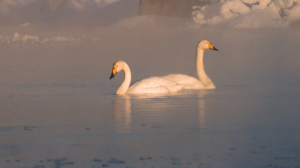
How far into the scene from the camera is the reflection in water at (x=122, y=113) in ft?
30.1

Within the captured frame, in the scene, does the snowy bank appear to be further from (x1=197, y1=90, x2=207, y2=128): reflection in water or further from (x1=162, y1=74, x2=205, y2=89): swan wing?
(x1=197, y1=90, x2=207, y2=128): reflection in water

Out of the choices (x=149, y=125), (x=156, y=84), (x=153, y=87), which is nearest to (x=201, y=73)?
(x=156, y=84)

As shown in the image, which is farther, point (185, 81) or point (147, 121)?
point (185, 81)

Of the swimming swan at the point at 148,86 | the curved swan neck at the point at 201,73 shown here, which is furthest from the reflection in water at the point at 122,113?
the curved swan neck at the point at 201,73

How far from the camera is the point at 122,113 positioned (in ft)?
35.1

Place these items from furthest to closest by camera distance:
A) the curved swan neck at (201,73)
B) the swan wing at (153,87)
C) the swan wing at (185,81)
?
the curved swan neck at (201,73) < the swan wing at (185,81) < the swan wing at (153,87)

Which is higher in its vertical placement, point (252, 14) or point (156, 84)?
point (252, 14)

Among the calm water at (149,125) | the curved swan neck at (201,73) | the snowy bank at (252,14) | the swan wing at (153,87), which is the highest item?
the snowy bank at (252,14)

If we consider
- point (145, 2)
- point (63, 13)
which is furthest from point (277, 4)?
point (63, 13)

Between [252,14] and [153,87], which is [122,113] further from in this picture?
[252,14]

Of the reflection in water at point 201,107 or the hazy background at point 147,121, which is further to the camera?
the reflection in water at point 201,107

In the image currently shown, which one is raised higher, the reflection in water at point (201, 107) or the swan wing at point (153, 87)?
the swan wing at point (153, 87)

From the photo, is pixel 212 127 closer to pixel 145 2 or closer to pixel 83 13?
pixel 145 2

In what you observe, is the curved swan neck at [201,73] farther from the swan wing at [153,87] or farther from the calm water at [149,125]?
the swan wing at [153,87]
